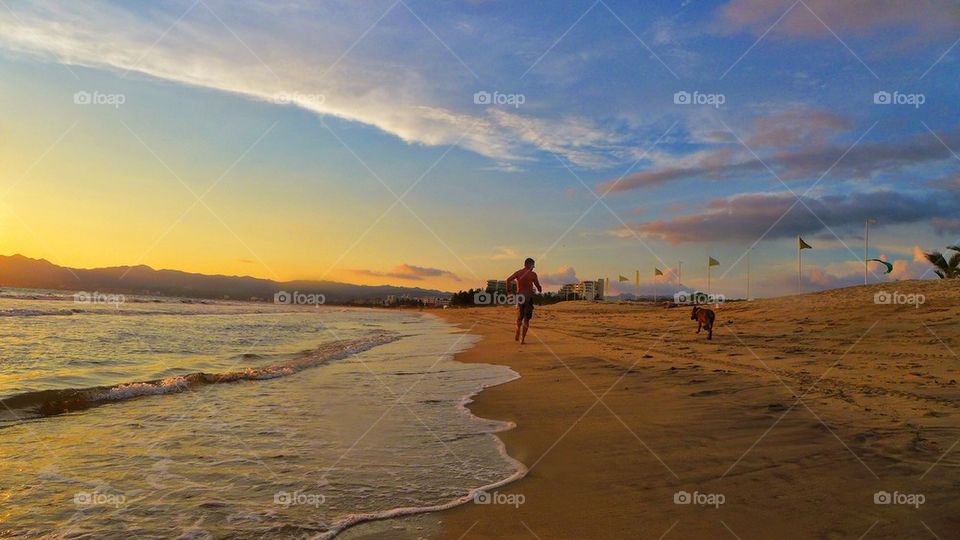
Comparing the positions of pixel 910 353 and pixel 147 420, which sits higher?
pixel 910 353

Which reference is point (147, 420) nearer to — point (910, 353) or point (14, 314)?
point (910, 353)

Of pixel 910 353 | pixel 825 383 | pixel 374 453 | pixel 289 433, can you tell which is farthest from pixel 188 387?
pixel 910 353

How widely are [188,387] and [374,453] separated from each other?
640 centimetres

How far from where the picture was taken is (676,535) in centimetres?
370

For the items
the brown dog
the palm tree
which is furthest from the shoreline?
the palm tree

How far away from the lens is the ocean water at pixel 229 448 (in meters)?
4.19

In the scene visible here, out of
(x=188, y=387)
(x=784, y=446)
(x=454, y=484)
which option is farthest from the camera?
(x=188, y=387)

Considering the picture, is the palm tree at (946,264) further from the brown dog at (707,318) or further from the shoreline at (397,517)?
the shoreline at (397,517)

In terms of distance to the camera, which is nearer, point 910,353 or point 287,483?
point 287,483

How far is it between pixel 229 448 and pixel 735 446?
5434 mm

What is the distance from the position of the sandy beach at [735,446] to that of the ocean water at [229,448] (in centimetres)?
66

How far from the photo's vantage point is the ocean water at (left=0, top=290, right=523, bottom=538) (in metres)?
4.19

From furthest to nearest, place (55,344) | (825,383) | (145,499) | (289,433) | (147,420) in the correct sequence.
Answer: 1. (55,344)
2. (825,383)
3. (147,420)
4. (289,433)
5. (145,499)

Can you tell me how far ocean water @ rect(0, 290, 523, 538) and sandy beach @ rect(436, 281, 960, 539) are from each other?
0.66 metres
